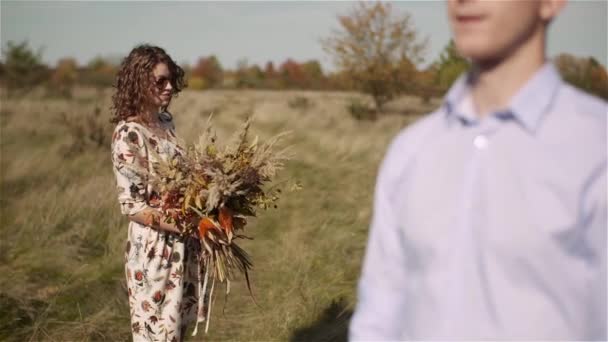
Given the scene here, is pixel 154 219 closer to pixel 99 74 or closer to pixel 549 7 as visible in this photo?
pixel 549 7

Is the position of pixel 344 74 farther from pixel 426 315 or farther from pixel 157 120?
pixel 426 315

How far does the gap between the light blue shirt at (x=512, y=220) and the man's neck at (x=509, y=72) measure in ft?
0.08

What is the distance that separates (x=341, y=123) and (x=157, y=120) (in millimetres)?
15000

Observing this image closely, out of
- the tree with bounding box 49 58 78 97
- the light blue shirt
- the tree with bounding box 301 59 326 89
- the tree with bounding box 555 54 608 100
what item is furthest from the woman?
the tree with bounding box 301 59 326 89

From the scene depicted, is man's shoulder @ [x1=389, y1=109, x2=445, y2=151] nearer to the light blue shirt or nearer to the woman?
the light blue shirt

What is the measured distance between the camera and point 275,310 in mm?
5316

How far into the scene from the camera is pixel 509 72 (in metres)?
1.35

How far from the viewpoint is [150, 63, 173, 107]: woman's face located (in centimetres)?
342

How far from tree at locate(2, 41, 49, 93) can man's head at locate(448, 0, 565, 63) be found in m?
24.1

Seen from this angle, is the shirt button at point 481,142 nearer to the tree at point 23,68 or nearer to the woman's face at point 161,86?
the woman's face at point 161,86

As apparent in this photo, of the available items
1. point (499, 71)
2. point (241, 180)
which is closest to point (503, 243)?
point (499, 71)

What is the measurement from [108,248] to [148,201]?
11.3 feet

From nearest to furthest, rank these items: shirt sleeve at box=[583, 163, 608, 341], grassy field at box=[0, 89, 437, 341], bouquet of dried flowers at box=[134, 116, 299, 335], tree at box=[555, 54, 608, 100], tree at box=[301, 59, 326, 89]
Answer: shirt sleeve at box=[583, 163, 608, 341], bouquet of dried flowers at box=[134, 116, 299, 335], grassy field at box=[0, 89, 437, 341], tree at box=[555, 54, 608, 100], tree at box=[301, 59, 326, 89]

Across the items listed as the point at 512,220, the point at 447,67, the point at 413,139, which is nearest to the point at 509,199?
the point at 512,220
